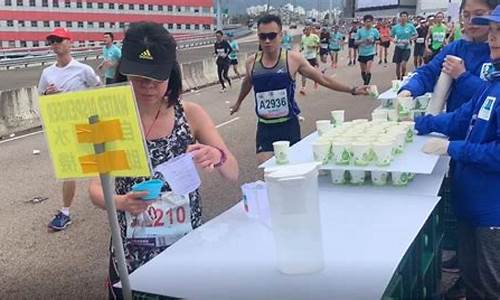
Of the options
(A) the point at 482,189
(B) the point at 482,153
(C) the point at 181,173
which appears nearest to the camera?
(C) the point at 181,173

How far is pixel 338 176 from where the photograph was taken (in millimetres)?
3402

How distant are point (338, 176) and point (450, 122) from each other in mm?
933

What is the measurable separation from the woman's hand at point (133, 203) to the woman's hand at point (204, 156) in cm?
30

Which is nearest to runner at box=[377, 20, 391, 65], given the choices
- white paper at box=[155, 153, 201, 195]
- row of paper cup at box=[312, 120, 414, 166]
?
row of paper cup at box=[312, 120, 414, 166]

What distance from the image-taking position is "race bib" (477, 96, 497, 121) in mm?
2912

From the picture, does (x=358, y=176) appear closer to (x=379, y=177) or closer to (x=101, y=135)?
(x=379, y=177)

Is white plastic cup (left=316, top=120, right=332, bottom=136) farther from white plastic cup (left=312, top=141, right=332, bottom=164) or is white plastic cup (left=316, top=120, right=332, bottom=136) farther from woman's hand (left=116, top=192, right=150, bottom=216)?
woman's hand (left=116, top=192, right=150, bottom=216)

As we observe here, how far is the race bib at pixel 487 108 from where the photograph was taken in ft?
9.55

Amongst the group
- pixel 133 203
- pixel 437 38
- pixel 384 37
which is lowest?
pixel 384 37

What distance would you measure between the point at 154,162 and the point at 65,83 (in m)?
3.87

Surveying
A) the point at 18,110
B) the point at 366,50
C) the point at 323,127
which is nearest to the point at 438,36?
the point at 366,50

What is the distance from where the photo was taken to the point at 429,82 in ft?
15.6

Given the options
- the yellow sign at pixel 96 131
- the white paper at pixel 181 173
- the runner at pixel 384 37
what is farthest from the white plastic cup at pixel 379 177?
the runner at pixel 384 37

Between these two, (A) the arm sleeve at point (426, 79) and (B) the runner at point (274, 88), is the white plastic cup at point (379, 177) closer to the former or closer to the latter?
(A) the arm sleeve at point (426, 79)
